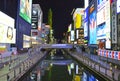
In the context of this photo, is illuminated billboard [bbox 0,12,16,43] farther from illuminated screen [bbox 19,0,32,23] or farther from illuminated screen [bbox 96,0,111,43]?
illuminated screen [bbox 96,0,111,43]

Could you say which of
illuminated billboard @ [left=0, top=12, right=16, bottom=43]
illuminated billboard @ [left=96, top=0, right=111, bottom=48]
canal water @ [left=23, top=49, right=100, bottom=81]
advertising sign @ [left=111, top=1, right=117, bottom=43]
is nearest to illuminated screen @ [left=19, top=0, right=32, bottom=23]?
illuminated billboard @ [left=0, top=12, right=16, bottom=43]

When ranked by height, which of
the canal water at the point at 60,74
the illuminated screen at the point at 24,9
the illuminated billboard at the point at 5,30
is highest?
the illuminated screen at the point at 24,9

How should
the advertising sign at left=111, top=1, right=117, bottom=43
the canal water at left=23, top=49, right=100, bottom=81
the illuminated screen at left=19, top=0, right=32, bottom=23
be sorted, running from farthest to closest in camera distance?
the illuminated screen at left=19, top=0, right=32, bottom=23 < the advertising sign at left=111, top=1, right=117, bottom=43 < the canal water at left=23, top=49, right=100, bottom=81

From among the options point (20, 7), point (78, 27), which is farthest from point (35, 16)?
point (20, 7)

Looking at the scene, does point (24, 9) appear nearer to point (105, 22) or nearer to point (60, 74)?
point (105, 22)

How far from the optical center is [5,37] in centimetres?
5688

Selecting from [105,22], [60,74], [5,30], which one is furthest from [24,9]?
[60,74]

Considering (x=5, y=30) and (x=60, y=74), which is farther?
(x=5, y=30)

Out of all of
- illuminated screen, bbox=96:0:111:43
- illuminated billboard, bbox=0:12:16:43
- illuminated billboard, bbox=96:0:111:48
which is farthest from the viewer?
illuminated billboard, bbox=0:12:16:43

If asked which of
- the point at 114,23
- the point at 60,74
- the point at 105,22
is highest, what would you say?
the point at 105,22

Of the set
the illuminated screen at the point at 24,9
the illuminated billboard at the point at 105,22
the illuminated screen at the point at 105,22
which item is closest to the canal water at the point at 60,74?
the illuminated billboard at the point at 105,22

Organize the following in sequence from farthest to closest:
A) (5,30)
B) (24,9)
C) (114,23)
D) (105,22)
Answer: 1. (24,9)
2. (5,30)
3. (105,22)
4. (114,23)

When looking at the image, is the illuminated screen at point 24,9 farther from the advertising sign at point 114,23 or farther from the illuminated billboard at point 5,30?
the advertising sign at point 114,23

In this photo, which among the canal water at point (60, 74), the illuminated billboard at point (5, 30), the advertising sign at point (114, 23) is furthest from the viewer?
the illuminated billboard at point (5, 30)
